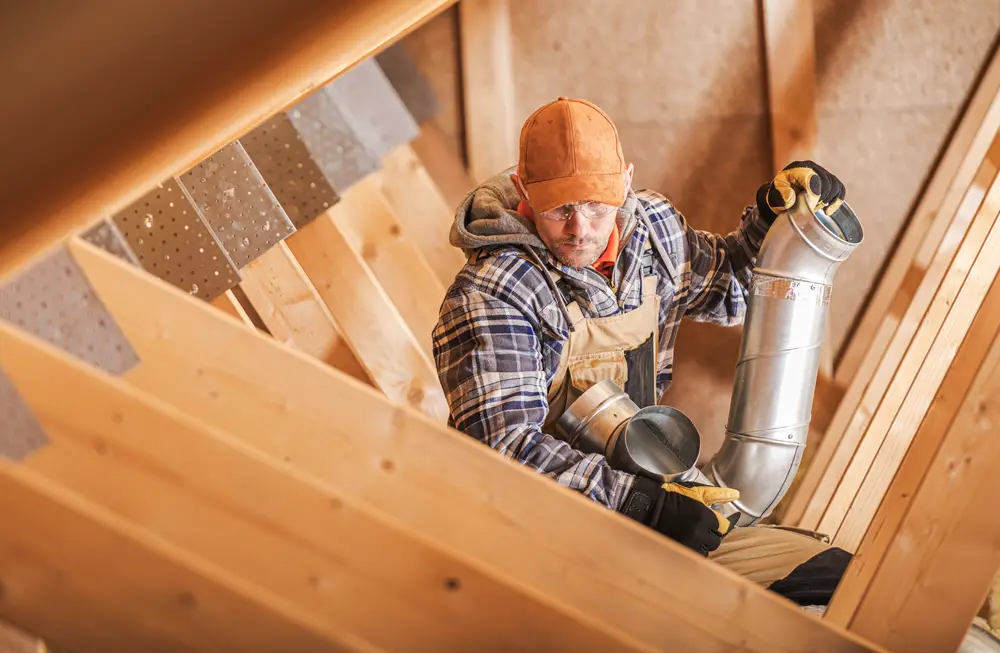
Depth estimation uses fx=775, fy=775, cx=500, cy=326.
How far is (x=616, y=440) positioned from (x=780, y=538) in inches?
18.6

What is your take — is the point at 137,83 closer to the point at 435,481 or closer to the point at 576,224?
the point at 435,481

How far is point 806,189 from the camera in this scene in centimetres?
180

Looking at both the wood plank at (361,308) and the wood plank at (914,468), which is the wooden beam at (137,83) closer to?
the wood plank at (914,468)

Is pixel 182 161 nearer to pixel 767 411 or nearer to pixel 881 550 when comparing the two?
pixel 881 550

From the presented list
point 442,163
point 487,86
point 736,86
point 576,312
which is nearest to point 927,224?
point 736,86

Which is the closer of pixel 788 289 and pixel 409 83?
pixel 788 289

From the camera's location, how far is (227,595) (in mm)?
822

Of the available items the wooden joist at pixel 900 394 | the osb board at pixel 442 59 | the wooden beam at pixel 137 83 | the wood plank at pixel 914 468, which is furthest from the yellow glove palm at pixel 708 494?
the osb board at pixel 442 59

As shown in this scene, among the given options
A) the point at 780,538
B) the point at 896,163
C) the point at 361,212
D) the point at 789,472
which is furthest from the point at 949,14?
the point at 361,212

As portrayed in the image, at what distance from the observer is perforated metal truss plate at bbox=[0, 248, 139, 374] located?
89cm

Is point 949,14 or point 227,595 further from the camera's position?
point 949,14

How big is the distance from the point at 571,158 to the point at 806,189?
611 millimetres

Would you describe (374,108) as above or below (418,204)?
above

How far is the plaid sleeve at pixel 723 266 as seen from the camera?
199 cm
